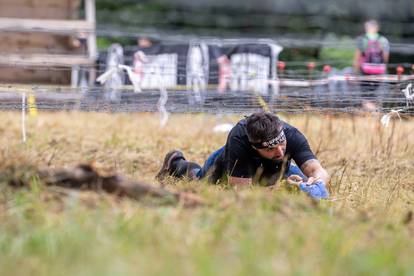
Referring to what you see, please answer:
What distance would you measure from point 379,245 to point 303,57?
17.8 meters

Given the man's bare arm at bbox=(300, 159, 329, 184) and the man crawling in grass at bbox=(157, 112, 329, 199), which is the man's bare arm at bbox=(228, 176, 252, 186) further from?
the man's bare arm at bbox=(300, 159, 329, 184)

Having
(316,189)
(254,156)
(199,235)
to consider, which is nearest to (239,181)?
(254,156)

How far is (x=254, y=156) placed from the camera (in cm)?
682

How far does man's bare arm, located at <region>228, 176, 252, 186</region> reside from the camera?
260 inches

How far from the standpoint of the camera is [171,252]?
404 centimetres

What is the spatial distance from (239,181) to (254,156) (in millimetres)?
272

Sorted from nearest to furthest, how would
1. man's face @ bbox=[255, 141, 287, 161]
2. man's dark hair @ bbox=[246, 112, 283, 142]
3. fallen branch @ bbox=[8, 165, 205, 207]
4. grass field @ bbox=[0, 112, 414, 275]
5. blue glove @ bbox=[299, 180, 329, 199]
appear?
grass field @ bbox=[0, 112, 414, 275]
fallen branch @ bbox=[8, 165, 205, 207]
blue glove @ bbox=[299, 180, 329, 199]
man's dark hair @ bbox=[246, 112, 283, 142]
man's face @ bbox=[255, 141, 287, 161]

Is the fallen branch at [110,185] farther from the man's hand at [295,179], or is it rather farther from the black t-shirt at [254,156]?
the black t-shirt at [254,156]

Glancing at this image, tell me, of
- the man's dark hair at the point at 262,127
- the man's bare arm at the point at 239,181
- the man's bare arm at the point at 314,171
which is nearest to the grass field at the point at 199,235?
the man's bare arm at the point at 314,171

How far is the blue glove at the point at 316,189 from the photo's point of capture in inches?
243

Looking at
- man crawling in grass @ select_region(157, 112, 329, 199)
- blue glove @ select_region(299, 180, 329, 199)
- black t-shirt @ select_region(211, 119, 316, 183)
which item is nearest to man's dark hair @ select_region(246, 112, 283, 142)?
man crawling in grass @ select_region(157, 112, 329, 199)

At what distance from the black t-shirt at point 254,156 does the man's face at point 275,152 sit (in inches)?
3.0

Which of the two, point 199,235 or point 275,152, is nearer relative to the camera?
point 199,235

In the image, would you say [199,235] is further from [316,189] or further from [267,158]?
[267,158]
